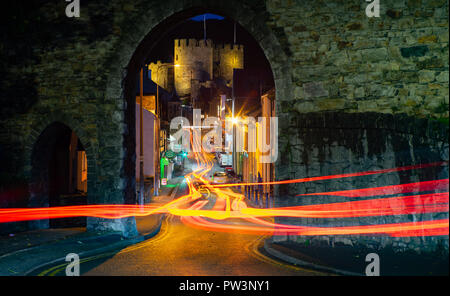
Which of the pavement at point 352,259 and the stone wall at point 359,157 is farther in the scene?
the stone wall at point 359,157

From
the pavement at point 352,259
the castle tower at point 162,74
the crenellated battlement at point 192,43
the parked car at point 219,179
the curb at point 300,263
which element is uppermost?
the crenellated battlement at point 192,43

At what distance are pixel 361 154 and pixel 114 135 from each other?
6810mm

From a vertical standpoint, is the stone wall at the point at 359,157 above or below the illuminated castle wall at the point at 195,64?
below

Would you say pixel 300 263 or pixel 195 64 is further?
pixel 195 64

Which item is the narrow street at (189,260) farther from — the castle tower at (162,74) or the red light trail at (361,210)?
the castle tower at (162,74)

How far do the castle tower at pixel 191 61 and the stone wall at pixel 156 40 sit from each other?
5460 centimetres

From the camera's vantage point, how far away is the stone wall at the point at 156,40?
840 cm

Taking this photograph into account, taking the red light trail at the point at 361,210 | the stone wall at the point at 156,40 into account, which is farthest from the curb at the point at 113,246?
the red light trail at the point at 361,210

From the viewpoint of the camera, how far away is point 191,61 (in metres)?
64.5

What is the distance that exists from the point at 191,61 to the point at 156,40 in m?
54.7

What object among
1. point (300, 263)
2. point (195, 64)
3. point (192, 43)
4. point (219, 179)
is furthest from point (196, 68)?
point (300, 263)

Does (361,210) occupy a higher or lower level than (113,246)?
higher

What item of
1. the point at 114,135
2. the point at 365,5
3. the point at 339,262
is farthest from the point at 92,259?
the point at 365,5

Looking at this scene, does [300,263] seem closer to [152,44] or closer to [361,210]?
[361,210]
